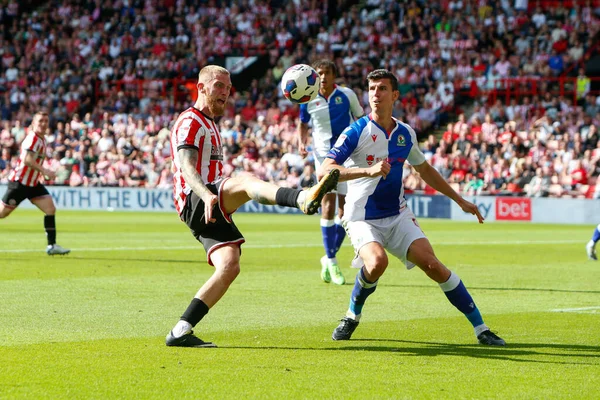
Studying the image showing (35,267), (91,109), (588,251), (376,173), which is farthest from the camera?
(91,109)

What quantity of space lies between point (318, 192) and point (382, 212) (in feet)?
5.15

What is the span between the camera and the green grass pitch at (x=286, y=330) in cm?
646

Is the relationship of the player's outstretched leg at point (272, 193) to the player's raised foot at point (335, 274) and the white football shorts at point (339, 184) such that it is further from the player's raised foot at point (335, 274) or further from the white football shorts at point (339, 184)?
the white football shorts at point (339, 184)

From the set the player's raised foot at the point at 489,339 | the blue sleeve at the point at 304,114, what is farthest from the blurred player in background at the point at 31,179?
the player's raised foot at the point at 489,339

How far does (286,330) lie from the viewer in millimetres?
8977

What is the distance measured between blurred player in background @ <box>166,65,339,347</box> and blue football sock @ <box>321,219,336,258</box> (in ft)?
17.0

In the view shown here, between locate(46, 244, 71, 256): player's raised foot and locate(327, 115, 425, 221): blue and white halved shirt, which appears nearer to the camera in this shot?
locate(327, 115, 425, 221): blue and white halved shirt

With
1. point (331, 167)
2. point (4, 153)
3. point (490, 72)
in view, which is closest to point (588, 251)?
point (331, 167)

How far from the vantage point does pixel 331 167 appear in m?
7.85

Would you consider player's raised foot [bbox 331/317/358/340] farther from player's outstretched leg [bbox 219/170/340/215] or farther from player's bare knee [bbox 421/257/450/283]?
player's outstretched leg [bbox 219/170/340/215]

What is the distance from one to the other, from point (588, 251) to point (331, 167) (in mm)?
10011

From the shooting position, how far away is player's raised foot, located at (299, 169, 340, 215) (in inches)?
280

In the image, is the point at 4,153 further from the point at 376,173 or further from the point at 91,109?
the point at 376,173

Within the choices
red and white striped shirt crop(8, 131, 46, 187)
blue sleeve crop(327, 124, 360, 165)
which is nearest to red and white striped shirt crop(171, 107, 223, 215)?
blue sleeve crop(327, 124, 360, 165)
